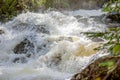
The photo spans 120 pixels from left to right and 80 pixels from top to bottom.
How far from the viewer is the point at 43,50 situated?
8.88 m

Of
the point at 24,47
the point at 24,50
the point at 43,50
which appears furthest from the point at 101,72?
the point at 24,47

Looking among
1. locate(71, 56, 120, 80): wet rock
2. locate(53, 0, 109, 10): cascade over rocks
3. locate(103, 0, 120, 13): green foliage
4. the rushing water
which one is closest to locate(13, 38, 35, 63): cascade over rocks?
the rushing water

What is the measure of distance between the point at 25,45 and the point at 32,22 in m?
2.17

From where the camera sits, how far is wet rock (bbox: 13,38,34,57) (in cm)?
884

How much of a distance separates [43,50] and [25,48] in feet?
1.90

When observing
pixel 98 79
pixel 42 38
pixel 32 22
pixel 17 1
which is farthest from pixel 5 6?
pixel 98 79

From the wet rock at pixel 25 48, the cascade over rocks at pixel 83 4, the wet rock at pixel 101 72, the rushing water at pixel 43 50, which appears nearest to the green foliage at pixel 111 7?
the wet rock at pixel 101 72

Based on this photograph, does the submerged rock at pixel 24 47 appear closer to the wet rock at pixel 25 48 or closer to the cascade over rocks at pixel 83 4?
the wet rock at pixel 25 48

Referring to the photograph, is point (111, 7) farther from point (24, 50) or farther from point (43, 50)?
point (24, 50)

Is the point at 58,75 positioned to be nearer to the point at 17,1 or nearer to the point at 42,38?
the point at 42,38

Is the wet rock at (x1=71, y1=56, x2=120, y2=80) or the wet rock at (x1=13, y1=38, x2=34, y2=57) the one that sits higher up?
the wet rock at (x1=13, y1=38, x2=34, y2=57)

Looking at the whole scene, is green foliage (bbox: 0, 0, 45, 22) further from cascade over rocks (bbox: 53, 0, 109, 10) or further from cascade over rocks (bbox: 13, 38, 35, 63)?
cascade over rocks (bbox: 53, 0, 109, 10)

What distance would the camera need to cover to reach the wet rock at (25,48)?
Result: 8.84 m

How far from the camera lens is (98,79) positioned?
2938mm
